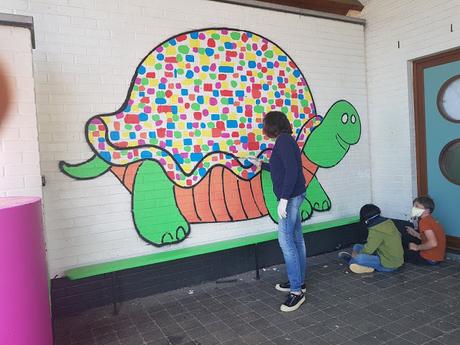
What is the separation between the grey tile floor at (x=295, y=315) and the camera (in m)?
3.15

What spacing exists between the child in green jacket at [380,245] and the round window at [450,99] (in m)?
1.65

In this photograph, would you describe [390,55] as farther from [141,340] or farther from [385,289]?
[141,340]

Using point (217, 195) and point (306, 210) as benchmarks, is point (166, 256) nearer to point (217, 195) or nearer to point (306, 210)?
point (217, 195)

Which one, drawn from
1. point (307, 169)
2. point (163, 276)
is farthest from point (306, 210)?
point (163, 276)

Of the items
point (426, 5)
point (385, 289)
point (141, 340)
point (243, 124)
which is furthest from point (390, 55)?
point (141, 340)

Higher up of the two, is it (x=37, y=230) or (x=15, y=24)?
(x=15, y=24)

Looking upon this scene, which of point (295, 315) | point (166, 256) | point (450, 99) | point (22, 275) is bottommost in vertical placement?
point (295, 315)

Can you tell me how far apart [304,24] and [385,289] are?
3.60 metres

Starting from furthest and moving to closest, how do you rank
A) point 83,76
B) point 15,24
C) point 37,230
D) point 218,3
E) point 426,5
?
point 426,5, point 218,3, point 83,76, point 15,24, point 37,230

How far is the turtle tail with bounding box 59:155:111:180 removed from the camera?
3857mm

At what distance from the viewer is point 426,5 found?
5.00 metres

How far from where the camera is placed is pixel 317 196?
214 inches

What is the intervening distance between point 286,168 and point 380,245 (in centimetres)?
180

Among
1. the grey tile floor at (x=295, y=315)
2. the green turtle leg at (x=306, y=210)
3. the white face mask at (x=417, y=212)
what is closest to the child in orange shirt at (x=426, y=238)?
the white face mask at (x=417, y=212)
